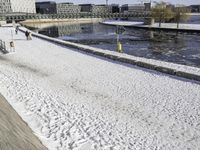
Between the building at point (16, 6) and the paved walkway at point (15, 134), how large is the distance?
167 m

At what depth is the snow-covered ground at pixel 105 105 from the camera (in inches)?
399

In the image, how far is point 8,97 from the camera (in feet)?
47.9

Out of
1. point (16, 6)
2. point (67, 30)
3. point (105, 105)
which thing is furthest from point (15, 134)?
point (16, 6)

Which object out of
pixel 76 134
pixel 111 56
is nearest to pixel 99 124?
pixel 76 134

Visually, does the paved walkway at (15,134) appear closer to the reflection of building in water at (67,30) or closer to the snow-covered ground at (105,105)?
the snow-covered ground at (105,105)

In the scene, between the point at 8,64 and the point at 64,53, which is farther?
the point at 64,53

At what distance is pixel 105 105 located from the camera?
13609 millimetres

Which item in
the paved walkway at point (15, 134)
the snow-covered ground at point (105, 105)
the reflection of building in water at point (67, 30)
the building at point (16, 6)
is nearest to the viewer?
the paved walkway at point (15, 134)

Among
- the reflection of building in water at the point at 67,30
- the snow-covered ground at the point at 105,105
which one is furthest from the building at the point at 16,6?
the snow-covered ground at the point at 105,105

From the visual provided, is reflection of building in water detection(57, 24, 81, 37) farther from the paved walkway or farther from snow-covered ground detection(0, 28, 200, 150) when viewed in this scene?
the paved walkway

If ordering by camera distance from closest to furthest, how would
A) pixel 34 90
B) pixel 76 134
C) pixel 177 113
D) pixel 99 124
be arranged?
pixel 76 134 → pixel 99 124 → pixel 177 113 → pixel 34 90

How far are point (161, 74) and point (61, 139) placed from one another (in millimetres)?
10563

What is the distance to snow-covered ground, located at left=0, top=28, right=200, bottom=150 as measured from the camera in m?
10.1

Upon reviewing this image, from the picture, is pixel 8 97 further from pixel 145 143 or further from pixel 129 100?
pixel 145 143
